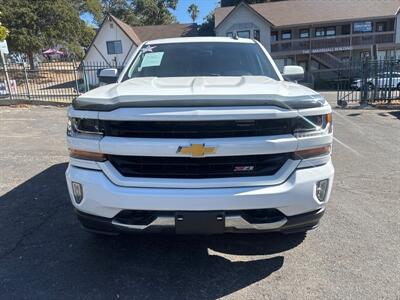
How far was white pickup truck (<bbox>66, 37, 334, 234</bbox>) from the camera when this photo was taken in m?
2.56

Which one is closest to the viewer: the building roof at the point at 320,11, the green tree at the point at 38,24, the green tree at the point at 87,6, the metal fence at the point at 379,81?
the metal fence at the point at 379,81

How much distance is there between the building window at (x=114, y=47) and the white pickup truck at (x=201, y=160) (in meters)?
39.2

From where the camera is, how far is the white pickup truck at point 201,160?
2561 mm

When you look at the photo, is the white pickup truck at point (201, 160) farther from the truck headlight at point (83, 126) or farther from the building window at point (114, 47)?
the building window at point (114, 47)

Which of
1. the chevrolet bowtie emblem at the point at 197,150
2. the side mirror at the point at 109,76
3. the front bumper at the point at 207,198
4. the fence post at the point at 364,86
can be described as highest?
the side mirror at the point at 109,76

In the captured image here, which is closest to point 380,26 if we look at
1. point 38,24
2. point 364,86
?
point 364,86

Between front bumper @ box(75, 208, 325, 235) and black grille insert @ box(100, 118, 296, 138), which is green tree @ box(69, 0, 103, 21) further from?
front bumper @ box(75, 208, 325, 235)

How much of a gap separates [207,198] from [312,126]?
92 centimetres

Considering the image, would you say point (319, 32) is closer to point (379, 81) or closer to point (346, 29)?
point (346, 29)

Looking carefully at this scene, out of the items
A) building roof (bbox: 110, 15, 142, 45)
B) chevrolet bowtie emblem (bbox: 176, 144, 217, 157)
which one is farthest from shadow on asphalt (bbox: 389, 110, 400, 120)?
building roof (bbox: 110, 15, 142, 45)

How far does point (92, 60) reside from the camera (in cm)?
4059

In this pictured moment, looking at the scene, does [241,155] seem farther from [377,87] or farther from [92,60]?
[92,60]

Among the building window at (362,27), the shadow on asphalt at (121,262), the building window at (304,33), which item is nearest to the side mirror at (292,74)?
the shadow on asphalt at (121,262)

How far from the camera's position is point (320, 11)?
39.0 m
